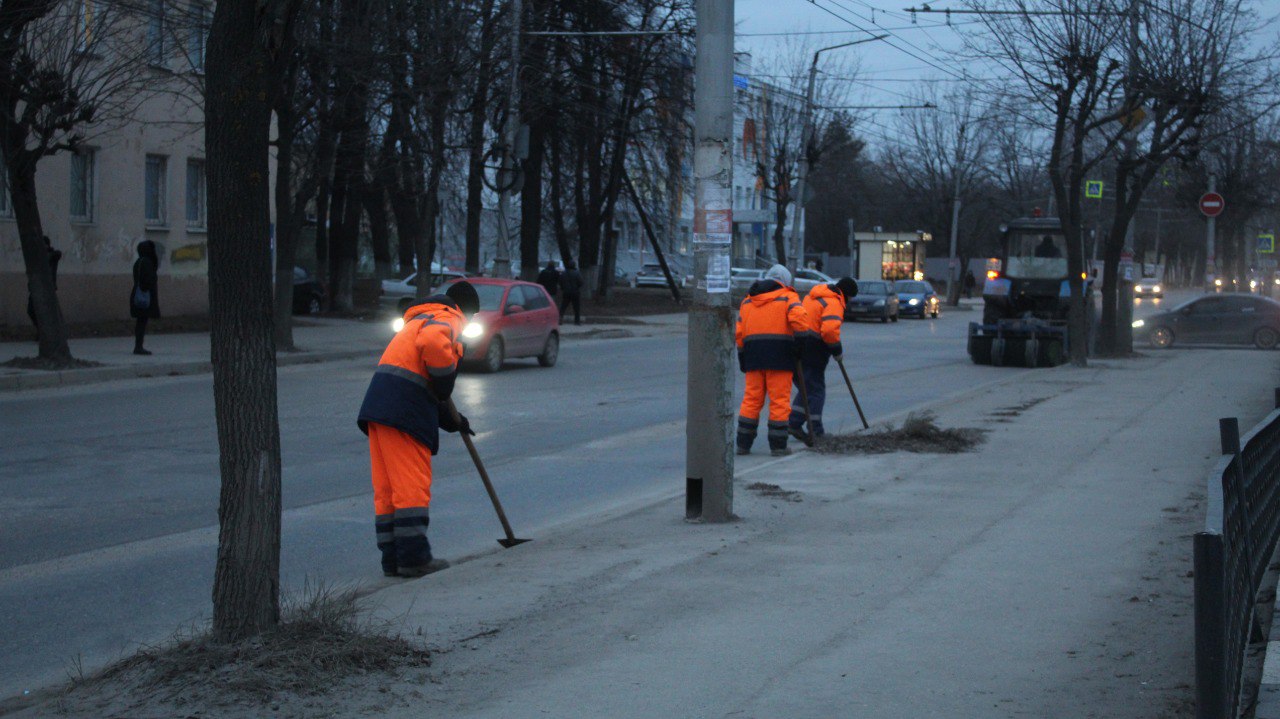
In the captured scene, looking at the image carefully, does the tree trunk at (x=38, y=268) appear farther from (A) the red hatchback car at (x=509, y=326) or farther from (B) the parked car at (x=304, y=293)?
(B) the parked car at (x=304, y=293)

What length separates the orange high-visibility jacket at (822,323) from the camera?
41.7 feet

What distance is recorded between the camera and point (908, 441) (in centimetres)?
1245

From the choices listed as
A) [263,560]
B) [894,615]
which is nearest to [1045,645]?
[894,615]

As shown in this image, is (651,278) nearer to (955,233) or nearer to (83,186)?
(955,233)

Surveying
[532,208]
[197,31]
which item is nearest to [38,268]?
[197,31]

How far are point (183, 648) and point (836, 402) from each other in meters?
13.4

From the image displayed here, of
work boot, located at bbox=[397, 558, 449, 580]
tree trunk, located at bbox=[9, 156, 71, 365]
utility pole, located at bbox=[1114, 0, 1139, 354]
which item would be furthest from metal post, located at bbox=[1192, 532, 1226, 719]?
utility pole, located at bbox=[1114, 0, 1139, 354]

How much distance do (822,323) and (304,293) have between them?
23967 millimetres

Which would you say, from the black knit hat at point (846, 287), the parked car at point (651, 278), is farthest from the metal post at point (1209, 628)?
the parked car at point (651, 278)

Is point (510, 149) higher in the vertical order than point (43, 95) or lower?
higher

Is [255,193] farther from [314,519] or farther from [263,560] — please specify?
[314,519]

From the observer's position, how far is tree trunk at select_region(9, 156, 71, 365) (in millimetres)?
18406

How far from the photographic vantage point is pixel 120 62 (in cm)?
1975

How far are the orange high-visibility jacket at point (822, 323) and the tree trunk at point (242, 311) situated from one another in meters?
7.91
